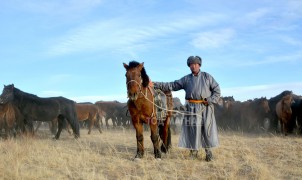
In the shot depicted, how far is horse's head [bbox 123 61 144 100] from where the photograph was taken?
24.4 ft

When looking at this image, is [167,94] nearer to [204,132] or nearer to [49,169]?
[204,132]

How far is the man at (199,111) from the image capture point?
7629 mm

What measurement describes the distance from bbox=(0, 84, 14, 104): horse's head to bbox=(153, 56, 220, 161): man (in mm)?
8312

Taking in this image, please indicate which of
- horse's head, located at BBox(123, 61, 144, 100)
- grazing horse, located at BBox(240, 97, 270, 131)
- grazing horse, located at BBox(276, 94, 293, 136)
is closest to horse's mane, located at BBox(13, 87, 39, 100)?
horse's head, located at BBox(123, 61, 144, 100)

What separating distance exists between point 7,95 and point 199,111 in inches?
346

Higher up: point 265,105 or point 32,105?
point 265,105

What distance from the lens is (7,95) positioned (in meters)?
13.6

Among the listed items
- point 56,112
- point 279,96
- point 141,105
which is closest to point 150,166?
point 141,105

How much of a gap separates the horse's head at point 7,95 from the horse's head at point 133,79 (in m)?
7.60

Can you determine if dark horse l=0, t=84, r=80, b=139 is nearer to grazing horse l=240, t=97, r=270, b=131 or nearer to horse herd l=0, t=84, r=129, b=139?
horse herd l=0, t=84, r=129, b=139

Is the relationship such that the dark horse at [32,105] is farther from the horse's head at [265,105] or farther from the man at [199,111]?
the horse's head at [265,105]

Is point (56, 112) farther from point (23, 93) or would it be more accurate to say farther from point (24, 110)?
point (23, 93)

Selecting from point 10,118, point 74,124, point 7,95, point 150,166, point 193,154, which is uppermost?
point 7,95

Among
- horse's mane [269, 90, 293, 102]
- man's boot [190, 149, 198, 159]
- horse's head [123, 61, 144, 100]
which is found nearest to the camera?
horse's head [123, 61, 144, 100]
